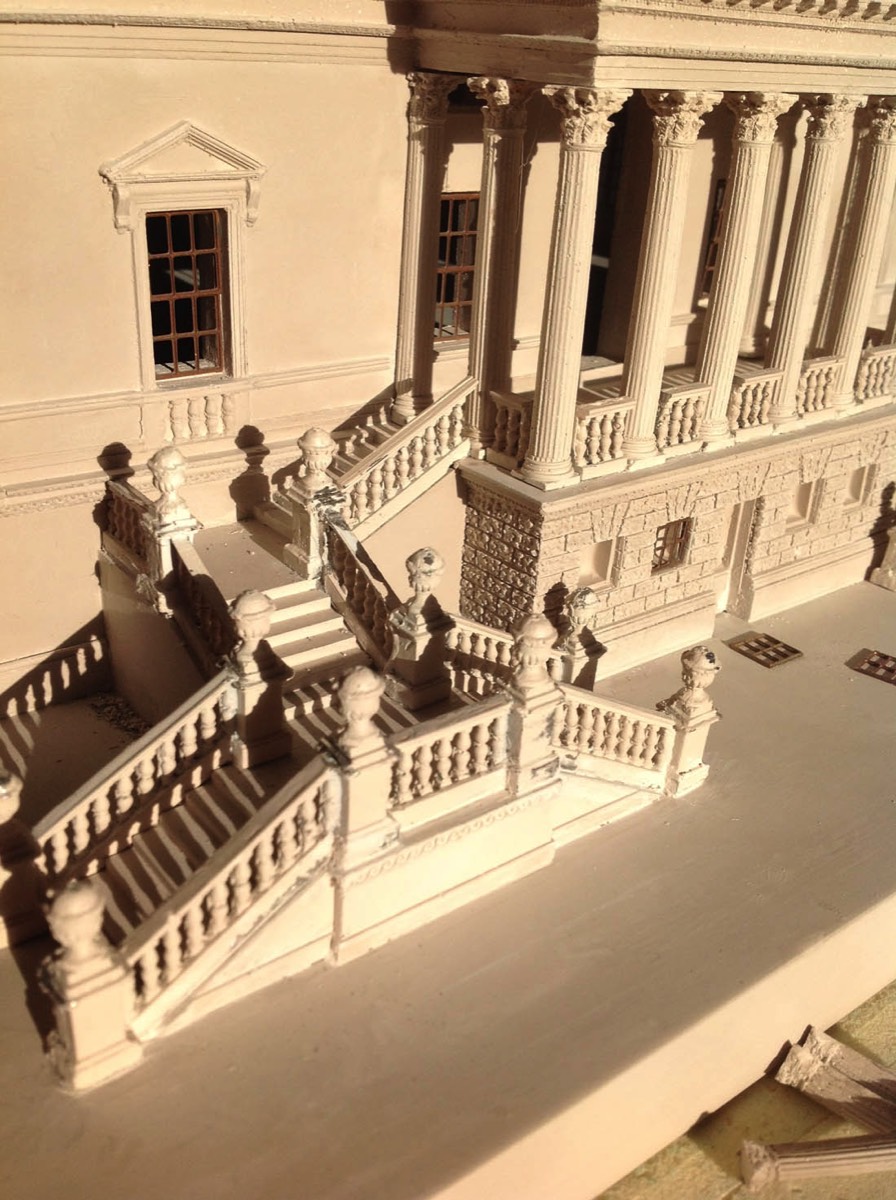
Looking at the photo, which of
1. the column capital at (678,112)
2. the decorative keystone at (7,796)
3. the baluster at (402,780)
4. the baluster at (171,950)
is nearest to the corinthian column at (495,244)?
the column capital at (678,112)

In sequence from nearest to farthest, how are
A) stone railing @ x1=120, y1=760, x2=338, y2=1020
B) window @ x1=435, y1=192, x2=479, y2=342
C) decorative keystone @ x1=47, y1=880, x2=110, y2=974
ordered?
decorative keystone @ x1=47, y1=880, x2=110, y2=974 → stone railing @ x1=120, y1=760, x2=338, y2=1020 → window @ x1=435, y1=192, x2=479, y2=342

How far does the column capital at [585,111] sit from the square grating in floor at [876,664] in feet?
27.6

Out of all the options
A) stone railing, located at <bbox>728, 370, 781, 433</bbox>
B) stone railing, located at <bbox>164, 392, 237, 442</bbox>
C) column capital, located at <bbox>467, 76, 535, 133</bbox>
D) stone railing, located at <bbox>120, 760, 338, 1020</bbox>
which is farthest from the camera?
stone railing, located at <bbox>728, 370, 781, 433</bbox>

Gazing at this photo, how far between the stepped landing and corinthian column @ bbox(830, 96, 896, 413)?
715cm

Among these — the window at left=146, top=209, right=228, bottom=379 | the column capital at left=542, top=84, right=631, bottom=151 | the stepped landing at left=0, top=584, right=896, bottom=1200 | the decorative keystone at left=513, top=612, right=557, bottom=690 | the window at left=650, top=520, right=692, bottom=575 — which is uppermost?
the column capital at left=542, top=84, right=631, bottom=151

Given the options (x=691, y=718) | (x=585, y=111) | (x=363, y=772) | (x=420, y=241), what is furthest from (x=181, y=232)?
(x=691, y=718)

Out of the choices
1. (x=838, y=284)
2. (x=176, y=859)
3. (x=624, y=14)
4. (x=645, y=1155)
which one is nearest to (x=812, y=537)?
(x=838, y=284)

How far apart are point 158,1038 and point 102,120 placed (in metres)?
9.54

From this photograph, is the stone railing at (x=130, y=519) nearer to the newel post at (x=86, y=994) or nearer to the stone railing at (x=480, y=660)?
the stone railing at (x=480, y=660)

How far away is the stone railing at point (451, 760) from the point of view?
1026cm

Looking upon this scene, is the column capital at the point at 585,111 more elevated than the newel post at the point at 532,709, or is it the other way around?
the column capital at the point at 585,111

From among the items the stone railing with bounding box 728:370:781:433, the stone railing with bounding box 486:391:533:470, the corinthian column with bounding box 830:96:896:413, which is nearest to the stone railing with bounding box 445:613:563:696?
the stone railing with bounding box 486:391:533:470

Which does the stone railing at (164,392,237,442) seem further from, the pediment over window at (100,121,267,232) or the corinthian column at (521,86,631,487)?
the corinthian column at (521,86,631,487)

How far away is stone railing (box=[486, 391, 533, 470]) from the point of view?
47.0 ft
